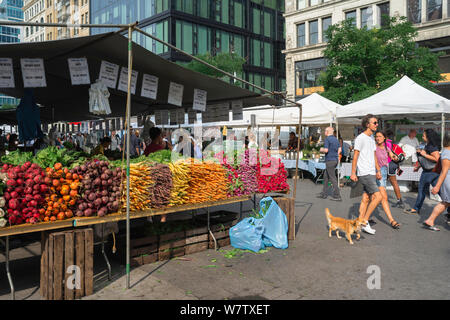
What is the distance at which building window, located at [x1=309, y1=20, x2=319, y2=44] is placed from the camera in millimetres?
36838

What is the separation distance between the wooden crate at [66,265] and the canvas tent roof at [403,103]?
10.6 meters

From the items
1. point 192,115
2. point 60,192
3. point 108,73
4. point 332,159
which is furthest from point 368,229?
point 60,192

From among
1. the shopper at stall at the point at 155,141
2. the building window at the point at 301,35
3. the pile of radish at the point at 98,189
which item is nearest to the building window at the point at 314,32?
the building window at the point at 301,35

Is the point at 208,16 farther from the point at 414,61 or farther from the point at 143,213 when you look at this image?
the point at 143,213

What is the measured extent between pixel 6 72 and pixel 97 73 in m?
1.83

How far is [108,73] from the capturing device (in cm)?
569

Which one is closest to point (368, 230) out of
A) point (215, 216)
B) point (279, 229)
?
point (279, 229)

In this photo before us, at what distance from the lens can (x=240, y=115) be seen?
339 inches

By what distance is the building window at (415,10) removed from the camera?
1169 inches

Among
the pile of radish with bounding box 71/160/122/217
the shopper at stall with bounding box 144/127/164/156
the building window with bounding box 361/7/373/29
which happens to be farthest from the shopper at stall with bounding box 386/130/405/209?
the building window with bounding box 361/7/373/29

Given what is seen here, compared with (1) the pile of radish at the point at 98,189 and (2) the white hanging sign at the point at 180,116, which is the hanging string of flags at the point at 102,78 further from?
(2) the white hanging sign at the point at 180,116

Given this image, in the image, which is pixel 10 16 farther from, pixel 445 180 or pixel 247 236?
pixel 445 180

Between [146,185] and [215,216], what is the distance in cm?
223

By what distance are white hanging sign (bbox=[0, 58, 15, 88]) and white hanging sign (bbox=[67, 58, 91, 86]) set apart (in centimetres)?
78
